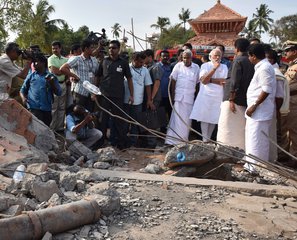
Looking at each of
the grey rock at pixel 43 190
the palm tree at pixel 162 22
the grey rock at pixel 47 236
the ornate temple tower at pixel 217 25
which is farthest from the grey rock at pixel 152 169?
the palm tree at pixel 162 22

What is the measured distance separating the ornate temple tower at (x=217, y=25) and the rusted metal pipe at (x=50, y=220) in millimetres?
21703

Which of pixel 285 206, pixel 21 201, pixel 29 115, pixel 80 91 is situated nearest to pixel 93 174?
pixel 21 201

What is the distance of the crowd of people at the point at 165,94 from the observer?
4918 mm

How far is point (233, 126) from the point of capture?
17.6 feet

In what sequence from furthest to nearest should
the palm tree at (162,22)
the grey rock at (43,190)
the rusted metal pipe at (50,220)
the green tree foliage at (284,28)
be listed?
1. the palm tree at (162,22)
2. the green tree foliage at (284,28)
3. the grey rock at (43,190)
4. the rusted metal pipe at (50,220)

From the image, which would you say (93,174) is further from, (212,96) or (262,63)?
(212,96)

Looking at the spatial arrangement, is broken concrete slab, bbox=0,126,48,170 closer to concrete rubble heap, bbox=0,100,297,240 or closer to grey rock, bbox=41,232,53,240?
concrete rubble heap, bbox=0,100,297,240

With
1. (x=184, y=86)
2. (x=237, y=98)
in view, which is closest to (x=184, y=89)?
(x=184, y=86)

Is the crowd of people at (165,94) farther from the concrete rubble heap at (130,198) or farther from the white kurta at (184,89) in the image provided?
the concrete rubble heap at (130,198)

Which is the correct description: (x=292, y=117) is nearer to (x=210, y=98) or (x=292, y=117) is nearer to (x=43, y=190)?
(x=210, y=98)

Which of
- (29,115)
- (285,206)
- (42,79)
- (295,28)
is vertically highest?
(295,28)

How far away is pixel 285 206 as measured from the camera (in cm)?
356

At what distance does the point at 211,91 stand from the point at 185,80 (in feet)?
1.60

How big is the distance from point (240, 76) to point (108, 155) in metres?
2.08
